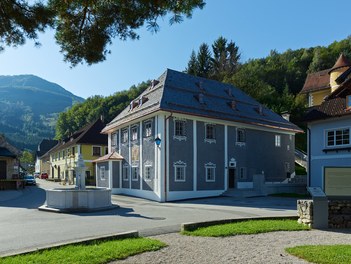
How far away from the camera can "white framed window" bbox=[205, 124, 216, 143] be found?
3130 cm

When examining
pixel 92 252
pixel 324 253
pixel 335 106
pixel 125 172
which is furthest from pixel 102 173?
pixel 324 253

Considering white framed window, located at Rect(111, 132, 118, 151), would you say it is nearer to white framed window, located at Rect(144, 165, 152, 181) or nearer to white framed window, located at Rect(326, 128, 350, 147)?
white framed window, located at Rect(144, 165, 152, 181)

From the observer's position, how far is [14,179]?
134ft

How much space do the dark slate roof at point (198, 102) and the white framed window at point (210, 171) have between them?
13.3 feet

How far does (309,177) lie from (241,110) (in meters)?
10.2

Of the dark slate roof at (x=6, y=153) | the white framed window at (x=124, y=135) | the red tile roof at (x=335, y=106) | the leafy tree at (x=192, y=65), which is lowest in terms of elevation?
the dark slate roof at (x=6, y=153)

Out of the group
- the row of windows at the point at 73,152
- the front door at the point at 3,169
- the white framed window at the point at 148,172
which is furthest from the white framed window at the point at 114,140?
the row of windows at the point at 73,152

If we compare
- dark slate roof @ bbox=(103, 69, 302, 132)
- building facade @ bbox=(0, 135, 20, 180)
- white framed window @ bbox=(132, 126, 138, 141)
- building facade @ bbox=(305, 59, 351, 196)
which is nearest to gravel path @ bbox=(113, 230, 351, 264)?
building facade @ bbox=(305, 59, 351, 196)

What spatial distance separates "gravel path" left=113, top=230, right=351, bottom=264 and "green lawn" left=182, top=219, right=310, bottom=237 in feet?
1.30

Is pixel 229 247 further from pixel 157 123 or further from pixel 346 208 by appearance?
pixel 157 123

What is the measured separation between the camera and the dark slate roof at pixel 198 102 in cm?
3001

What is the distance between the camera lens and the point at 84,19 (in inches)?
339

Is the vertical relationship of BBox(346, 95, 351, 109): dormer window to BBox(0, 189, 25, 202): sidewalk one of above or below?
above

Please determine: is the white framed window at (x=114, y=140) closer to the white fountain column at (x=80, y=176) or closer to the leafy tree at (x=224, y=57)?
the white fountain column at (x=80, y=176)
